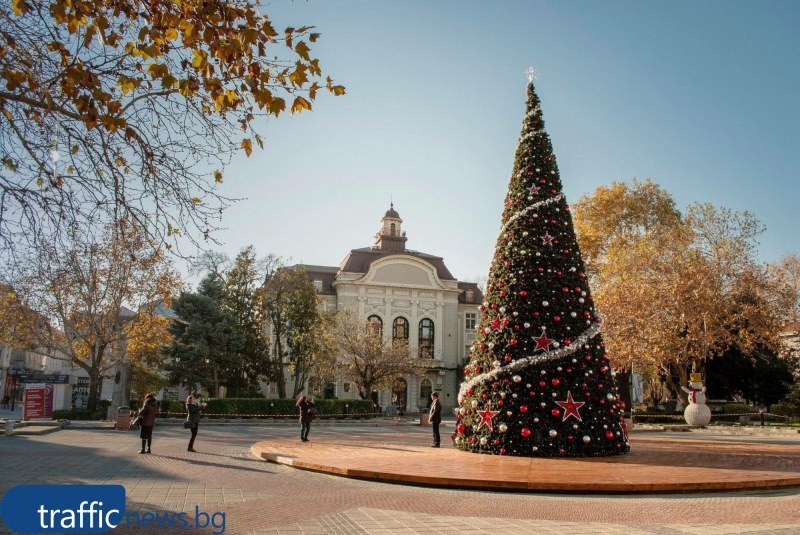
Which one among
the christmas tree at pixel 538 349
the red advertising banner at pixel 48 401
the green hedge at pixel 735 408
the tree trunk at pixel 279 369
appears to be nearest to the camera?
the christmas tree at pixel 538 349

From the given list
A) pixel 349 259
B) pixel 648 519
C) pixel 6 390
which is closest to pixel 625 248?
pixel 349 259

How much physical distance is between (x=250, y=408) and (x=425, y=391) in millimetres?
20172

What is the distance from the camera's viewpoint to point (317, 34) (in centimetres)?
554

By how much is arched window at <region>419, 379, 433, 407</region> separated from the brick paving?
118ft

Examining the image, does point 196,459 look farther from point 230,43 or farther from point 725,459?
point 725,459

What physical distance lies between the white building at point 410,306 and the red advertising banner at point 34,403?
21687 millimetres

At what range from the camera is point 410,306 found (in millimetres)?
Answer: 48250

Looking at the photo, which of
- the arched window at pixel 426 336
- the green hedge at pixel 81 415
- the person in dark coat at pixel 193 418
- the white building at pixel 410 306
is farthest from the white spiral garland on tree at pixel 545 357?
the arched window at pixel 426 336

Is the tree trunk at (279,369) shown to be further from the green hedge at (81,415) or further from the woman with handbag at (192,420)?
the woman with handbag at (192,420)

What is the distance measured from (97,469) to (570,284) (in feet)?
33.9

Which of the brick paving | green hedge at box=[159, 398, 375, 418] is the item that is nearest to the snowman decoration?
green hedge at box=[159, 398, 375, 418]

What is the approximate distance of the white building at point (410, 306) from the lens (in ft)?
154

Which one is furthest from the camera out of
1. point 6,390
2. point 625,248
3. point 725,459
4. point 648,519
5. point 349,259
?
point 6,390

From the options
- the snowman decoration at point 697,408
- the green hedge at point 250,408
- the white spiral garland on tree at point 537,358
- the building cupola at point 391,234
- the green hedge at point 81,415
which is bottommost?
the green hedge at point 81,415
